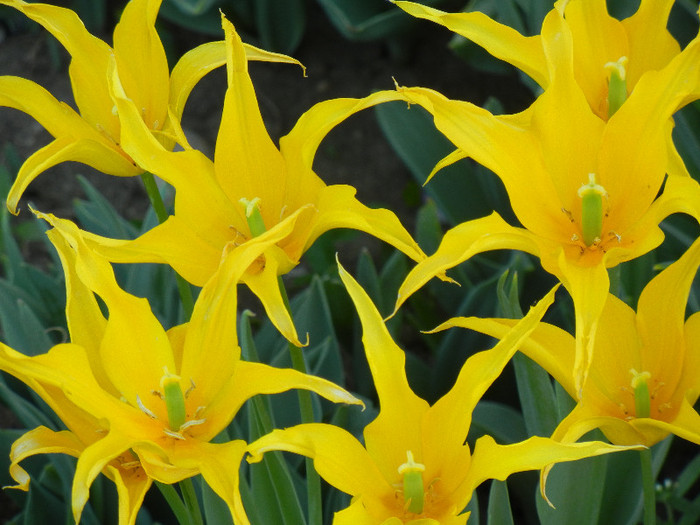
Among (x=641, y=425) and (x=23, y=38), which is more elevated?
(x=23, y=38)

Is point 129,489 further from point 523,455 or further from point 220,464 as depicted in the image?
point 523,455

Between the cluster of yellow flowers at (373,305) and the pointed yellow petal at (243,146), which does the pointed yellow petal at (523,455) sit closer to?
the cluster of yellow flowers at (373,305)

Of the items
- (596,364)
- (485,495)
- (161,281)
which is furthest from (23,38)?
(596,364)

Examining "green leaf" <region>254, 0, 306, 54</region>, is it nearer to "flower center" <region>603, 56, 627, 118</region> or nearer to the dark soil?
the dark soil

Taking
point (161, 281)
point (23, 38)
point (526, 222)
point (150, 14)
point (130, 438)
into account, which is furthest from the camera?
point (23, 38)

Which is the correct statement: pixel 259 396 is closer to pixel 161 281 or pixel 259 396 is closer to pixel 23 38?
pixel 161 281

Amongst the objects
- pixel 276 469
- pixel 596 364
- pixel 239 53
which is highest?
pixel 239 53

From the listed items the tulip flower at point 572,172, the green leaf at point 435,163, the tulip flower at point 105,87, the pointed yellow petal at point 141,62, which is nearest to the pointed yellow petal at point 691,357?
the tulip flower at point 572,172
